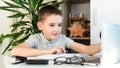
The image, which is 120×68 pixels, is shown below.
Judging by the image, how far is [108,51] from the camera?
3.10ft

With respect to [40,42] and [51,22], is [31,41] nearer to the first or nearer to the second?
[40,42]

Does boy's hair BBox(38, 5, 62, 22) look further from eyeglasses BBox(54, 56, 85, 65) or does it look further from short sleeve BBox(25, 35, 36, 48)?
eyeglasses BBox(54, 56, 85, 65)

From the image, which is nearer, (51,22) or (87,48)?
(51,22)

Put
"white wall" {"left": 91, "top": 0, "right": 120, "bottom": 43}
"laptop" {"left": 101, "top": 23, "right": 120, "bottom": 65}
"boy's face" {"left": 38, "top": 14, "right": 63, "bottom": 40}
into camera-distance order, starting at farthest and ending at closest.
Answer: "white wall" {"left": 91, "top": 0, "right": 120, "bottom": 43} < "boy's face" {"left": 38, "top": 14, "right": 63, "bottom": 40} < "laptop" {"left": 101, "top": 23, "right": 120, "bottom": 65}

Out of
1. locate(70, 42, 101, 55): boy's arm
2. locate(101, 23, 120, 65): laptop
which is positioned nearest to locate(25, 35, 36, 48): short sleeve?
locate(70, 42, 101, 55): boy's arm

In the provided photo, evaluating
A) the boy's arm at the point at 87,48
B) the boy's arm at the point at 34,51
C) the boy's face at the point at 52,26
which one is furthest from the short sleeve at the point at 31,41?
the boy's arm at the point at 87,48

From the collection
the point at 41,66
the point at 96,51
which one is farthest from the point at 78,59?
the point at 96,51

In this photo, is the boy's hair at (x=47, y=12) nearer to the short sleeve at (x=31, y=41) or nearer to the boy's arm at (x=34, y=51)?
the short sleeve at (x=31, y=41)

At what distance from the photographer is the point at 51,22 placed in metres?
1.55

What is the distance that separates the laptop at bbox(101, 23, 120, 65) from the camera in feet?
3.03

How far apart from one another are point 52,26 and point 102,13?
853mm

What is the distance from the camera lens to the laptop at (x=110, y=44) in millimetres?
924

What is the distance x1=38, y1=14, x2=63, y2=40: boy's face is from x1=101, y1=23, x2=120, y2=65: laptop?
1.89 ft

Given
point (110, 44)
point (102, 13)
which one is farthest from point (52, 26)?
point (102, 13)
